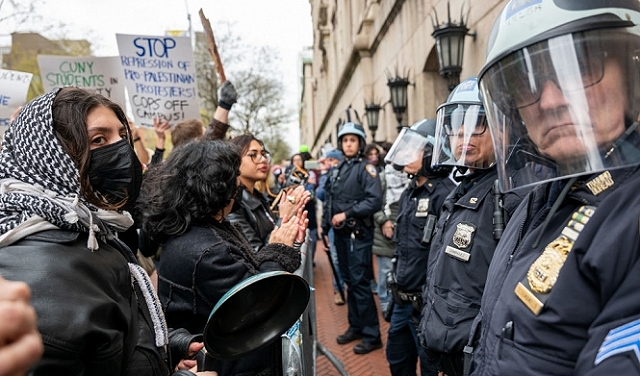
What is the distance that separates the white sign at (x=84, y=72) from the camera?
14.1 ft

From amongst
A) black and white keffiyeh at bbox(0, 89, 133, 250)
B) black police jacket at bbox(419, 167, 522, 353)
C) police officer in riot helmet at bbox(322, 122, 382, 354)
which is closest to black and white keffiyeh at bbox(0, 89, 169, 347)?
black and white keffiyeh at bbox(0, 89, 133, 250)

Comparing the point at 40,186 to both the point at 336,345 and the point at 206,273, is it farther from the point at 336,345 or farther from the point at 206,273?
the point at 336,345

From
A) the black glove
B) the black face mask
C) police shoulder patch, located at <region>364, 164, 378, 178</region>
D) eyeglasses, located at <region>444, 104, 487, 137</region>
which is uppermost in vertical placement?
the black glove

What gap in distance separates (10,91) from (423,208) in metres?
3.70

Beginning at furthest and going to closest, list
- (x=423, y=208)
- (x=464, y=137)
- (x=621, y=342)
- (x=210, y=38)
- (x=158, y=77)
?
(x=158, y=77), (x=210, y=38), (x=423, y=208), (x=464, y=137), (x=621, y=342)

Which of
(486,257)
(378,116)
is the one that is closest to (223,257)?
(486,257)

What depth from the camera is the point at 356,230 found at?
4730mm

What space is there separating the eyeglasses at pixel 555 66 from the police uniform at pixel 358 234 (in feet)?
11.5

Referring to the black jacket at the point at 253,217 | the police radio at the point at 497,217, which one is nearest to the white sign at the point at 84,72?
the black jacket at the point at 253,217

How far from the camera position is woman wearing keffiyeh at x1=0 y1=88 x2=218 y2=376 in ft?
3.49

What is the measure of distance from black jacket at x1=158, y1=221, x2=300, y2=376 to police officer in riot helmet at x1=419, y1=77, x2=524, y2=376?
702 millimetres

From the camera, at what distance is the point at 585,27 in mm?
1077

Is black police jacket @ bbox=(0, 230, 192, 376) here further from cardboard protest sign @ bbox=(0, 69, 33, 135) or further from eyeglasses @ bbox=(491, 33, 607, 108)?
cardboard protest sign @ bbox=(0, 69, 33, 135)

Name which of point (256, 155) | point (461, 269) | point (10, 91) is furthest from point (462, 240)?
point (10, 91)
